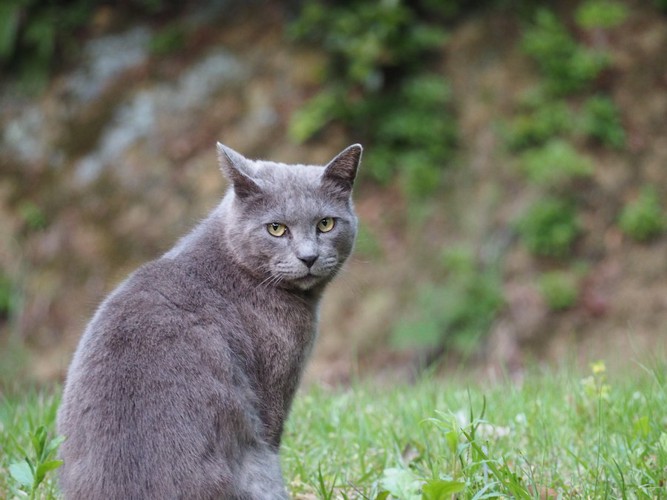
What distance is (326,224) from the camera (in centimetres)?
340

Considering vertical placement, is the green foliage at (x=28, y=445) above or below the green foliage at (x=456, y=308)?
below

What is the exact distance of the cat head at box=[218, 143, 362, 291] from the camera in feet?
10.6

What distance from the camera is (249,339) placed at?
2.95 metres

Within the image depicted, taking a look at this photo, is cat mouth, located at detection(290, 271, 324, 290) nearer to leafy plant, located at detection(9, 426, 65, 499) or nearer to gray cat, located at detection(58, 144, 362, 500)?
gray cat, located at detection(58, 144, 362, 500)

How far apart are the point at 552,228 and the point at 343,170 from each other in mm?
3835

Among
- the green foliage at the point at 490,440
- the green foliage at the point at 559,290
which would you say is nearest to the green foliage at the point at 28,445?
the green foliage at the point at 490,440

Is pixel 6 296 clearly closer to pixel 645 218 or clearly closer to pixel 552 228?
pixel 552 228

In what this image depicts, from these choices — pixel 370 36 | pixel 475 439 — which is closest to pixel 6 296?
pixel 370 36

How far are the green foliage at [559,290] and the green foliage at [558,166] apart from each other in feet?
2.60

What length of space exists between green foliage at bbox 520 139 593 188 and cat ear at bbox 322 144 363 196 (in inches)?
152

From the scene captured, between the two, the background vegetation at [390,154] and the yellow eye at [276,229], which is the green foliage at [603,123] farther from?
the yellow eye at [276,229]

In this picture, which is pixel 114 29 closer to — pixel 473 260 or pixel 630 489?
pixel 473 260

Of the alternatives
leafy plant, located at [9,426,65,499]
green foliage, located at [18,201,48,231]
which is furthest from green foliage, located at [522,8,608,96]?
leafy plant, located at [9,426,65,499]

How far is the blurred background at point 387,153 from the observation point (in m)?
6.79
